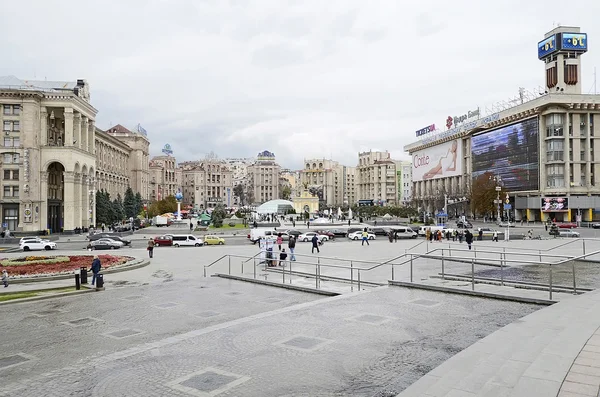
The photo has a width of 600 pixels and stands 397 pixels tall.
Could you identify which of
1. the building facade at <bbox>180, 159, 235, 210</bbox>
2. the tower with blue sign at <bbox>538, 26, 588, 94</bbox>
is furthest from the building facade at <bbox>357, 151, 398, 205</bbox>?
the tower with blue sign at <bbox>538, 26, 588, 94</bbox>

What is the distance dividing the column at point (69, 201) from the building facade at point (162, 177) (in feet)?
275

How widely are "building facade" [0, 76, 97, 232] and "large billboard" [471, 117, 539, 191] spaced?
7493 centimetres

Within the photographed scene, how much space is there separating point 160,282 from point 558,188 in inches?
3038

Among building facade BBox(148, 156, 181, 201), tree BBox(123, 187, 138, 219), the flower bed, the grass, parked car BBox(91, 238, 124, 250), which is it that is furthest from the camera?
building facade BBox(148, 156, 181, 201)

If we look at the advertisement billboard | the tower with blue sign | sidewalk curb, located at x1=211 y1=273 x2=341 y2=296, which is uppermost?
the tower with blue sign

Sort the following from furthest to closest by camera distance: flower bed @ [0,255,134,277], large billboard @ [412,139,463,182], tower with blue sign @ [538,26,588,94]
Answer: large billboard @ [412,139,463,182] → tower with blue sign @ [538,26,588,94] → flower bed @ [0,255,134,277]

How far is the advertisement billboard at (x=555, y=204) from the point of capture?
78.2m

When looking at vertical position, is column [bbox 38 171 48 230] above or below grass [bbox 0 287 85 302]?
above

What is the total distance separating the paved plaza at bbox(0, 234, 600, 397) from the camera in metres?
7.61

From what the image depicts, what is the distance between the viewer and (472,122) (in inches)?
4220

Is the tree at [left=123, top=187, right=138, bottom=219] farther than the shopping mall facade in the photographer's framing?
Yes

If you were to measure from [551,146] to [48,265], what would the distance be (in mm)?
80612

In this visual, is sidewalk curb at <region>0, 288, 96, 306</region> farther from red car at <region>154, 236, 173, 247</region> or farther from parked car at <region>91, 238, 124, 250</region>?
red car at <region>154, 236, 173, 247</region>

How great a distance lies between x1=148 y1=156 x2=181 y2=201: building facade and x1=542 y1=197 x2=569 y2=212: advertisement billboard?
11012 cm
